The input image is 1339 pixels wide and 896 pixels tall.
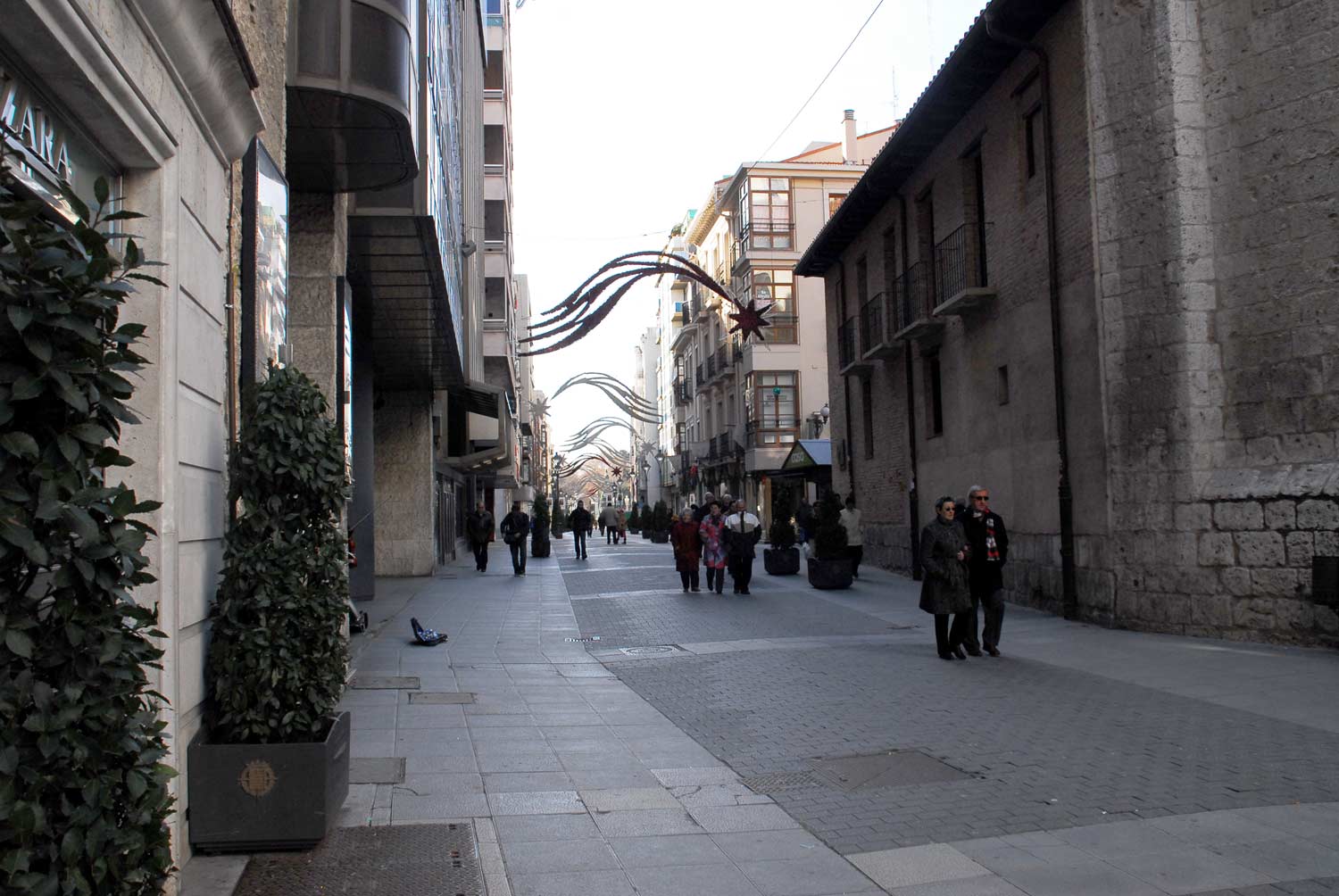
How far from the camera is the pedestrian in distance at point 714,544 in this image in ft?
65.6

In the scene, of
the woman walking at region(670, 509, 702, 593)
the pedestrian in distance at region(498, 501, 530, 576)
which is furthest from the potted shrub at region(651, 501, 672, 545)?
the woman walking at region(670, 509, 702, 593)

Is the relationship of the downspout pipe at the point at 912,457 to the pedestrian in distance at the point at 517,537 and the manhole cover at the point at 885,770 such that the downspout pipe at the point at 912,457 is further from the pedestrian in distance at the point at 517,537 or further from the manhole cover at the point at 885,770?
the manhole cover at the point at 885,770

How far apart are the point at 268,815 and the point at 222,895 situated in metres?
0.56

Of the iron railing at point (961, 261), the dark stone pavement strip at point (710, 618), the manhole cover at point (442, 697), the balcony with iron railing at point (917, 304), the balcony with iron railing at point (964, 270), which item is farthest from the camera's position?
the balcony with iron railing at point (917, 304)

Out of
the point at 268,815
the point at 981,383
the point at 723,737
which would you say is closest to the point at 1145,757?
the point at 723,737

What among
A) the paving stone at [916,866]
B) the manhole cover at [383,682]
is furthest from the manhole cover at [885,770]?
the manhole cover at [383,682]

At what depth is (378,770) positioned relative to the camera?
270 inches

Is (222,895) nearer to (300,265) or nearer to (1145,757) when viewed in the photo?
(1145,757)

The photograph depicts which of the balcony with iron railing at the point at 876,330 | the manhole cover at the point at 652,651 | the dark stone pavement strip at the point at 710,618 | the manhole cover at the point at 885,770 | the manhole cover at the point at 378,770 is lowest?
the manhole cover at the point at 885,770

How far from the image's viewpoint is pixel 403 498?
23969 mm

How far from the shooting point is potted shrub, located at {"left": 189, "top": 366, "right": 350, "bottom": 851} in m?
5.09

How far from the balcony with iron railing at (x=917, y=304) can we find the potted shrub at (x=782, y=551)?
4496 millimetres

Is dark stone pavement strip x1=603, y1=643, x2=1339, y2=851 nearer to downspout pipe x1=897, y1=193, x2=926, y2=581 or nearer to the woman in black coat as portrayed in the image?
the woman in black coat

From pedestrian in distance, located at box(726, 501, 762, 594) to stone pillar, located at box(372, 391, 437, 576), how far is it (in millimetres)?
7183
